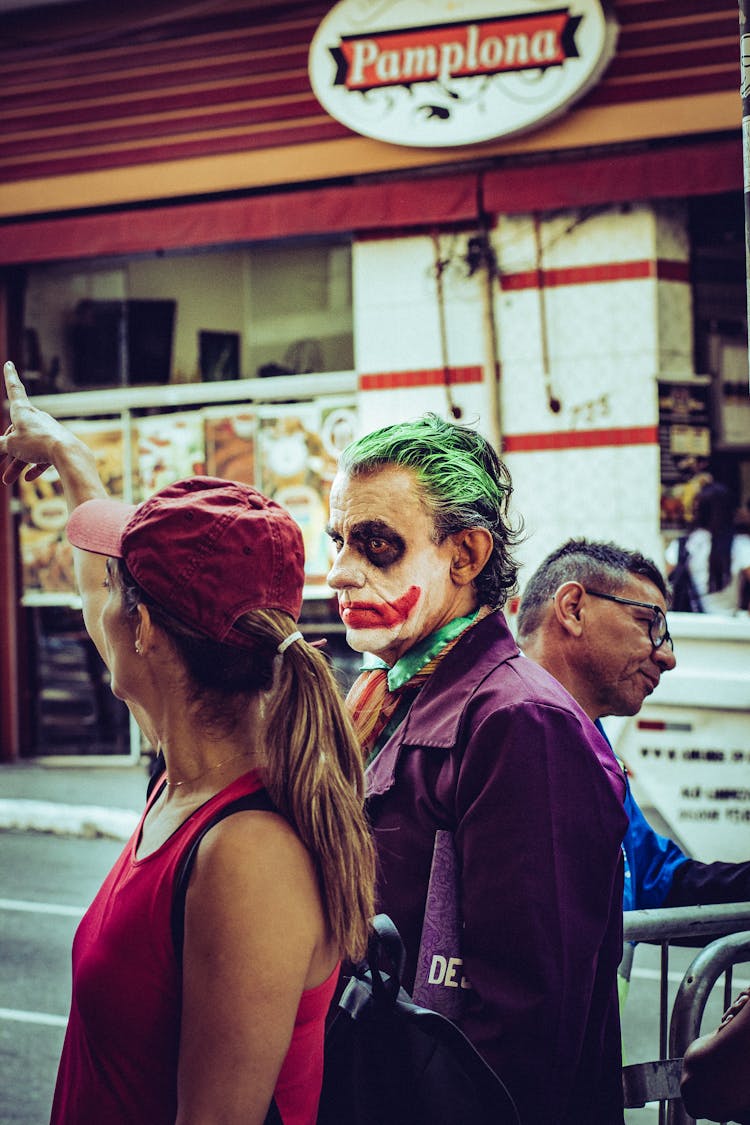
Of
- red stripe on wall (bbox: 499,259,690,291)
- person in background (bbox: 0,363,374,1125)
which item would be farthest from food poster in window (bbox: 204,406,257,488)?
person in background (bbox: 0,363,374,1125)

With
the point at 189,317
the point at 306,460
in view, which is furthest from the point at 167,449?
the point at 306,460

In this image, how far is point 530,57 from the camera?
8.22 meters

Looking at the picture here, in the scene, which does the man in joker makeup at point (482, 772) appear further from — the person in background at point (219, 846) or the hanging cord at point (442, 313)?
the hanging cord at point (442, 313)

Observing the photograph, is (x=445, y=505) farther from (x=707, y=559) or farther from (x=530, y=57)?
(x=530, y=57)

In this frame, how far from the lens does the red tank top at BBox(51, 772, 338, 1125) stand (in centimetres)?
159

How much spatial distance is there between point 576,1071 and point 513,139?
24.7 ft

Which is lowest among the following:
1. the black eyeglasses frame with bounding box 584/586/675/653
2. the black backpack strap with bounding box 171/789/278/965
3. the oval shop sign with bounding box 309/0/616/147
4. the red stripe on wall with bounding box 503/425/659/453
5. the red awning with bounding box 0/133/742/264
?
the black backpack strap with bounding box 171/789/278/965

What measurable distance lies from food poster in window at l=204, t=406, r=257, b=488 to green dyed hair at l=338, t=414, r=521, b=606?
23.6ft

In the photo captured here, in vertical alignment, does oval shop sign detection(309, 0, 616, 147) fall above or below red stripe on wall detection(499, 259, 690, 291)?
above

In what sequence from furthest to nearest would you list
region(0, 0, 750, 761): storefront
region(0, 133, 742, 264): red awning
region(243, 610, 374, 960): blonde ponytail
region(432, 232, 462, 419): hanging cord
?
region(432, 232, 462, 419): hanging cord → region(0, 0, 750, 761): storefront → region(0, 133, 742, 264): red awning → region(243, 610, 374, 960): blonde ponytail

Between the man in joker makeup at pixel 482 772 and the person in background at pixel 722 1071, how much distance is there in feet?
0.67

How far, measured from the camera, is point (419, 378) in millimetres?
8805

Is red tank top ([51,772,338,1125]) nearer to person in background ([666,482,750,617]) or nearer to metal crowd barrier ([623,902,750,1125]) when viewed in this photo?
metal crowd barrier ([623,902,750,1125])

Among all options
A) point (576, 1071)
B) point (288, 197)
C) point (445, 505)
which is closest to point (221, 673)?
point (445, 505)
